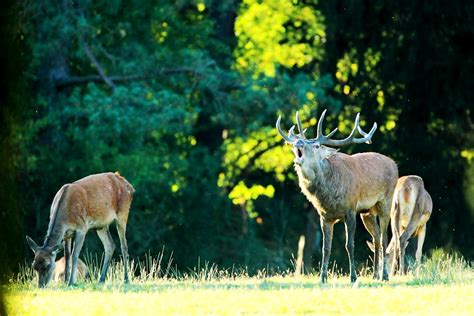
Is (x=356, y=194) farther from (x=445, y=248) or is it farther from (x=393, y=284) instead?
(x=445, y=248)

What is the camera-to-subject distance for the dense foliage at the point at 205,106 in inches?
1134

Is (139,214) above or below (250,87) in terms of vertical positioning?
below

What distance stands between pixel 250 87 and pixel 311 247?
4.58m

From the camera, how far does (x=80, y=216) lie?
17.9m

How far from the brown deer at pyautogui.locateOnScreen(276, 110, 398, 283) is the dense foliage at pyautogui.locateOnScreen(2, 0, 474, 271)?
33.2 ft

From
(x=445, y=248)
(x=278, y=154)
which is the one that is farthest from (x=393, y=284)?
(x=278, y=154)

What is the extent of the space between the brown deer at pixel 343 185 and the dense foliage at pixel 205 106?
1012 centimetres

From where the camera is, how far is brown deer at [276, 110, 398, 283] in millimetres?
17125

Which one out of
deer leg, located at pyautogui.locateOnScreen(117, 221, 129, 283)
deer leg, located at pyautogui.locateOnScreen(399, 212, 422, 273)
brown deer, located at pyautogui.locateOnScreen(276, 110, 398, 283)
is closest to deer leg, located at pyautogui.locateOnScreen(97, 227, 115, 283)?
deer leg, located at pyautogui.locateOnScreen(117, 221, 129, 283)

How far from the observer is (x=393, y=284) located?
16.5 meters

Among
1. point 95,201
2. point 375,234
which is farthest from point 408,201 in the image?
point 95,201

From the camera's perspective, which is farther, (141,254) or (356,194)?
(141,254)

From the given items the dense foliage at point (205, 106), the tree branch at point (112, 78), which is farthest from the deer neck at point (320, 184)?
the tree branch at point (112, 78)

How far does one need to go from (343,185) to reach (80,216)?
3.38 meters
